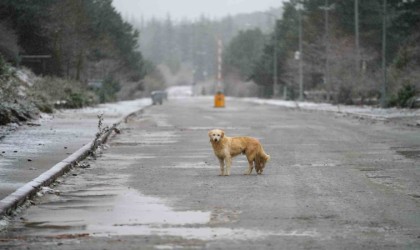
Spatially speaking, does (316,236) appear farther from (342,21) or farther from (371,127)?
(342,21)

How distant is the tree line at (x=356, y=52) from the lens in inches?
2325

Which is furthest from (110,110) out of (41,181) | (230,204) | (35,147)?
(230,204)

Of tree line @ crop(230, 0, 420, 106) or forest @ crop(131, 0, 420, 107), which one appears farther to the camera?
tree line @ crop(230, 0, 420, 106)

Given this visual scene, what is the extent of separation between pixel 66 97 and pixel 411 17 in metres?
24.9

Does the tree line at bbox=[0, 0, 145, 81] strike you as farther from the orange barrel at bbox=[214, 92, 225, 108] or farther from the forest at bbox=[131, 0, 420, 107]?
the forest at bbox=[131, 0, 420, 107]

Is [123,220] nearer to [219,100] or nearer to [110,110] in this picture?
[110,110]

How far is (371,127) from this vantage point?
1331 inches

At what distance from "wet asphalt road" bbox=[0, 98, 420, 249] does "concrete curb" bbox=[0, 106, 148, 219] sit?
195 millimetres

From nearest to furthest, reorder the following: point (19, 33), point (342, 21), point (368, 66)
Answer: point (19, 33) → point (368, 66) → point (342, 21)

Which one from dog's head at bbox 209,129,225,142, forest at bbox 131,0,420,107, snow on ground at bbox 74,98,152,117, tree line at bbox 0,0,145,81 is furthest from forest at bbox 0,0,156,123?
forest at bbox 131,0,420,107

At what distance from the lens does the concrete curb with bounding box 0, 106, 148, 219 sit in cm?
1155

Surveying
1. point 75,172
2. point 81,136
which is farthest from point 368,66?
point 75,172

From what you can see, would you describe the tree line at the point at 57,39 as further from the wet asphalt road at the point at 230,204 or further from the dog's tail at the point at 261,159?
the dog's tail at the point at 261,159

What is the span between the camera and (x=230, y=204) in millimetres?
12328
